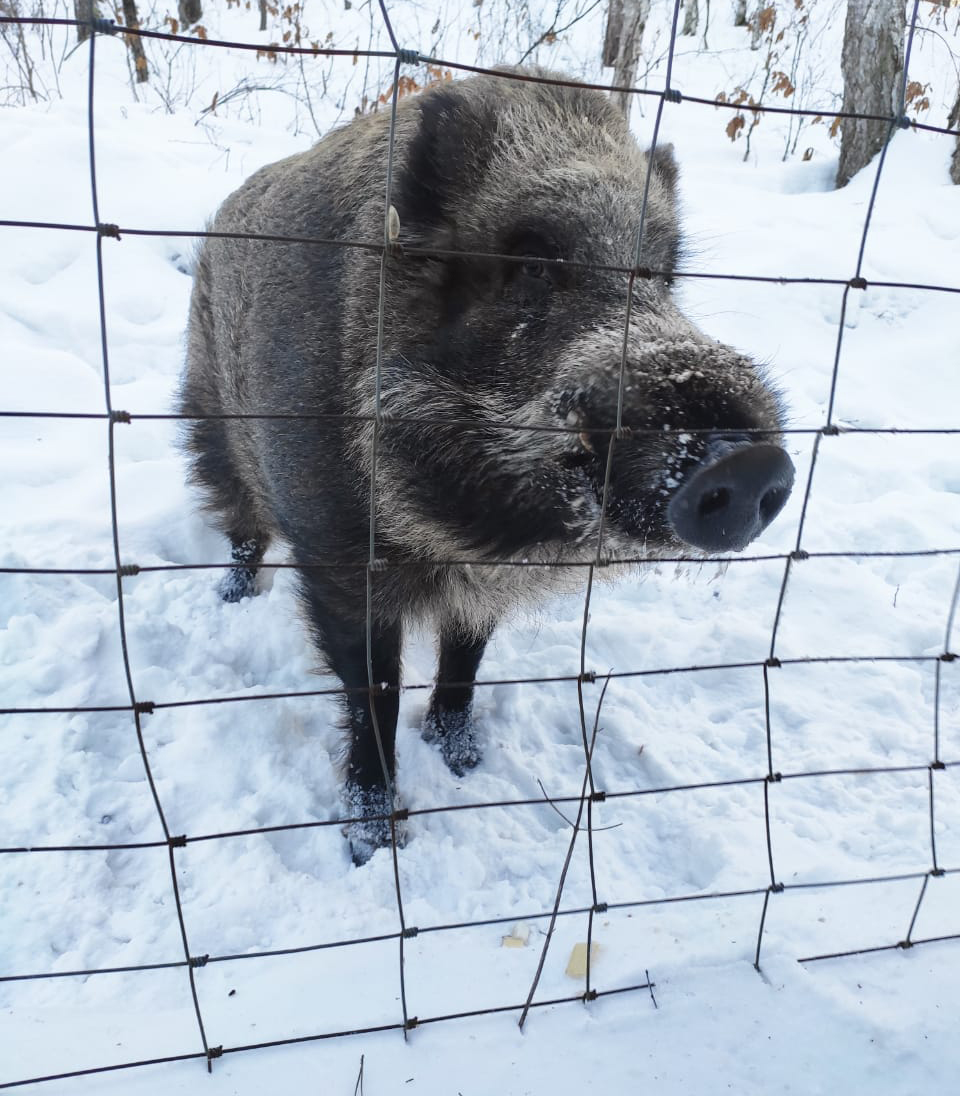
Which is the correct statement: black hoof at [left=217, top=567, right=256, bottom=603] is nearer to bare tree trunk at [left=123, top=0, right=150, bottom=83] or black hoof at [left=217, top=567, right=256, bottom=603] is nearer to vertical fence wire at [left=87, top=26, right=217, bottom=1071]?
vertical fence wire at [left=87, top=26, right=217, bottom=1071]

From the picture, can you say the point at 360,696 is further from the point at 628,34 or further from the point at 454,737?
the point at 628,34

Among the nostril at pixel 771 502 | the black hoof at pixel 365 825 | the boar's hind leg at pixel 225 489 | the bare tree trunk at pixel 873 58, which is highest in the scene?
the bare tree trunk at pixel 873 58

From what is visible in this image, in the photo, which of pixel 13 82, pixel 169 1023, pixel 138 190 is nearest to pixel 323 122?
pixel 13 82

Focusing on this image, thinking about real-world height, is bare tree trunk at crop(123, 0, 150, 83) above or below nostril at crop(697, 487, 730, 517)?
above

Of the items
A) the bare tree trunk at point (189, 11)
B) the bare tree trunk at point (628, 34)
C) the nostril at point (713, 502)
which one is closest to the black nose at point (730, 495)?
the nostril at point (713, 502)

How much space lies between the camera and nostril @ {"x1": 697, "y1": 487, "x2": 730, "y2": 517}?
1.59 metres

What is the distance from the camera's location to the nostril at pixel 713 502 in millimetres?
1593

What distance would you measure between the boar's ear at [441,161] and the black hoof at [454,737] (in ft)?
5.15

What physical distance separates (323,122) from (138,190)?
12.1ft

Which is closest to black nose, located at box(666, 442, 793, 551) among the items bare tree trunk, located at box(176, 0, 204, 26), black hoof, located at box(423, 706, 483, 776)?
black hoof, located at box(423, 706, 483, 776)

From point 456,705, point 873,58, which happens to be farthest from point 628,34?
point 456,705

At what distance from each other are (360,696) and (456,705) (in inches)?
17.3

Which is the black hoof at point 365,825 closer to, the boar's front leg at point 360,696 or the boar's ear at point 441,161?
the boar's front leg at point 360,696

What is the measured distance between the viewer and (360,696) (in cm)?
264
